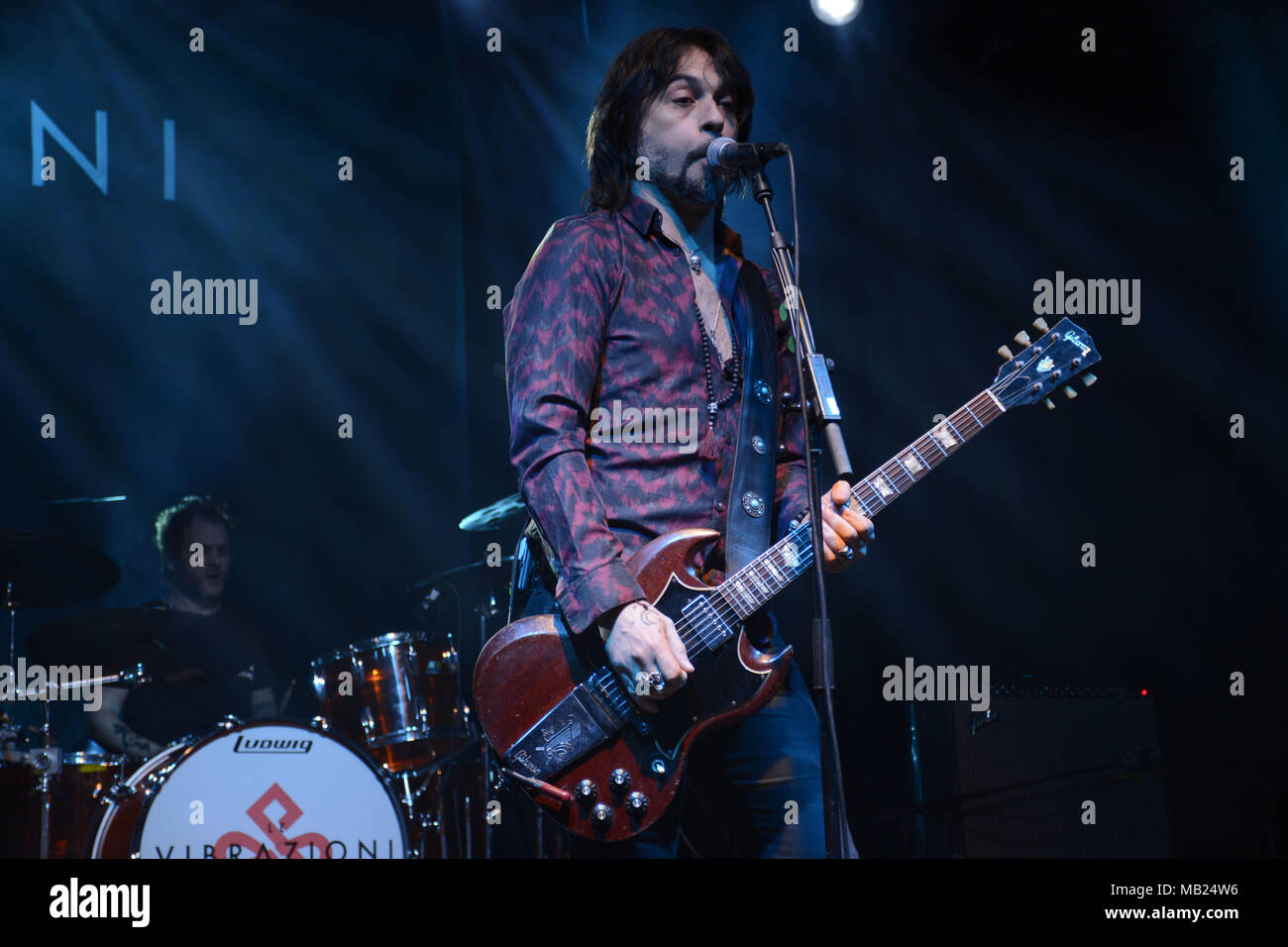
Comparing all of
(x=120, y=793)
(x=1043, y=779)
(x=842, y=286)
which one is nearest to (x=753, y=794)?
(x=1043, y=779)

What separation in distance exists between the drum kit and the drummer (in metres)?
0.11

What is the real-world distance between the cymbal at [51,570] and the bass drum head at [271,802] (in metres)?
0.98

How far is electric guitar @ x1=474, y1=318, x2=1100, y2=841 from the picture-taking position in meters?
2.13

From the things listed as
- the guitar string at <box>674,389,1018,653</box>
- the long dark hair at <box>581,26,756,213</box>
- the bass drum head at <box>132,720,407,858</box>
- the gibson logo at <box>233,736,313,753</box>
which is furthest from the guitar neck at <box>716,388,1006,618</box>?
the gibson logo at <box>233,736,313,753</box>

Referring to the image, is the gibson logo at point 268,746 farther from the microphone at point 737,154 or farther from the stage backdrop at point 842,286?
the microphone at point 737,154

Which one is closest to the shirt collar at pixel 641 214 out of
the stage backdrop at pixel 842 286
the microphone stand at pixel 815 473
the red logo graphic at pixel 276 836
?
the microphone stand at pixel 815 473

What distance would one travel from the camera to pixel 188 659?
4277 millimetres

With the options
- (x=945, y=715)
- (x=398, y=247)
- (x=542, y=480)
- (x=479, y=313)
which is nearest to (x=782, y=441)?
(x=542, y=480)

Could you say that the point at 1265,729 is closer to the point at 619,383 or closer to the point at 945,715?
the point at 945,715

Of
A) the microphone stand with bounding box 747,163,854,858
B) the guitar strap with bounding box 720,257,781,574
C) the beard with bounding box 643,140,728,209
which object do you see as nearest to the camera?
the microphone stand with bounding box 747,163,854,858

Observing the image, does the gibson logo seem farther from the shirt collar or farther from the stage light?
the stage light

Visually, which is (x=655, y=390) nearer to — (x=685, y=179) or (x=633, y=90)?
(x=685, y=179)

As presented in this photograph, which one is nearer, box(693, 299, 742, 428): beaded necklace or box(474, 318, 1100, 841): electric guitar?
box(474, 318, 1100, 841): electric guitar

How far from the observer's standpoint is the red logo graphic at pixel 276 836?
387cm
